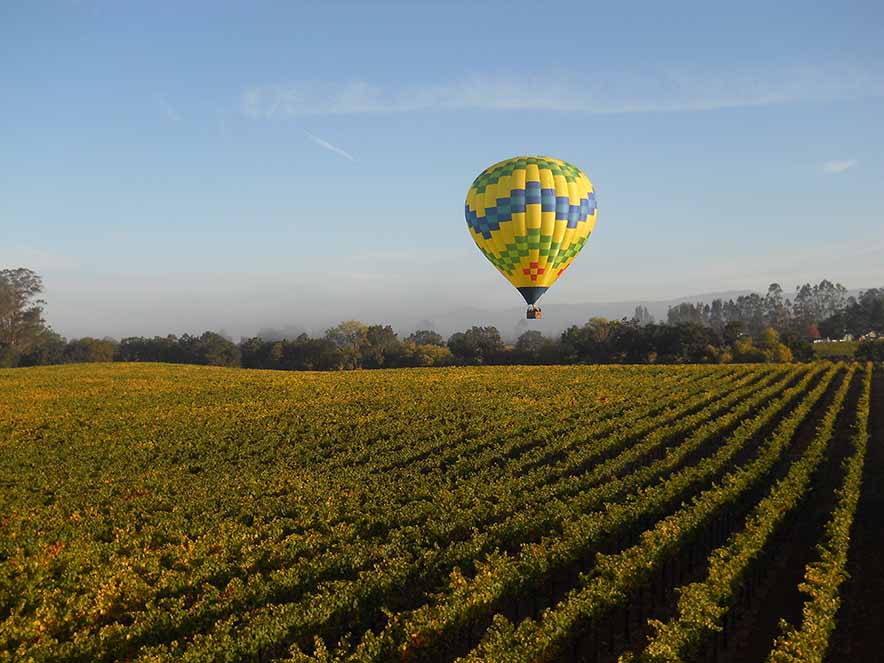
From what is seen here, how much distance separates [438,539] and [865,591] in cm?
1311

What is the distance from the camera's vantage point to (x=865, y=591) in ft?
57.9

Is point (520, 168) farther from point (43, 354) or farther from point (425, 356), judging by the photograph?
point (43, 354)

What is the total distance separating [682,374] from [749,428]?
39374 millimetres

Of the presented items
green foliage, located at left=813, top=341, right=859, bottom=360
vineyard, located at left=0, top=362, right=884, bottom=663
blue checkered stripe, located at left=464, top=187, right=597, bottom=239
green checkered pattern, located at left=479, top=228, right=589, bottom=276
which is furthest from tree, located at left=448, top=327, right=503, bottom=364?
blue checkered stripe, located at left=464, top=187, right=597, bottom=239

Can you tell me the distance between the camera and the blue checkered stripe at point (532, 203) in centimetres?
3750

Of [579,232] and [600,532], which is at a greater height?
[579,232]

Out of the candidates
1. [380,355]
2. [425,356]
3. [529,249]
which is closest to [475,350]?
[425,356]

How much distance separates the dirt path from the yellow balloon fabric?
69.8ft

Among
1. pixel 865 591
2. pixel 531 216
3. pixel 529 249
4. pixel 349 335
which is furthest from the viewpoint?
pixel 349 335

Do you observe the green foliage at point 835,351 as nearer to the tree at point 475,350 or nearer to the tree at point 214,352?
the tree at point 475,350

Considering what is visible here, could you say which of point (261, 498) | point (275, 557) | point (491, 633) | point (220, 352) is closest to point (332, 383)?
point (261, 498)

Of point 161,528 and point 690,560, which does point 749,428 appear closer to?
point 690,560

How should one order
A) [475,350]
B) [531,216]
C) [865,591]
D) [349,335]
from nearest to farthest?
[865,591]
[531,216]
[475,350]
[349,335]

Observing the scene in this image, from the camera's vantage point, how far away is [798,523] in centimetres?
2289
